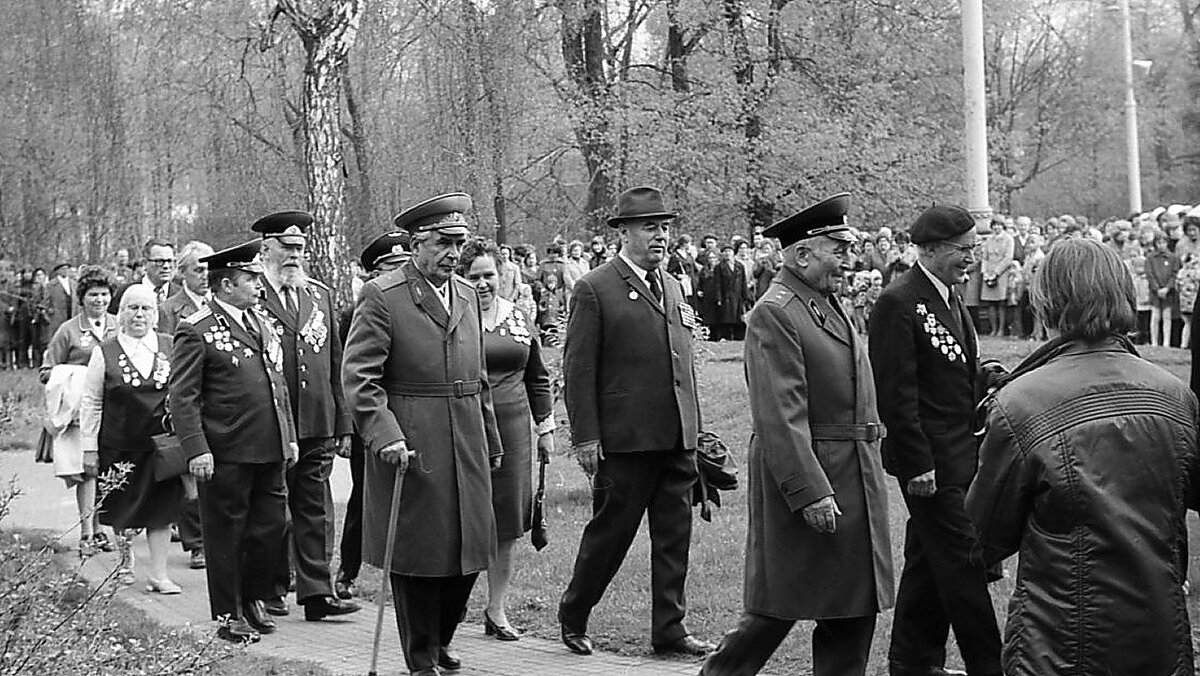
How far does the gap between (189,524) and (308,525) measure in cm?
213

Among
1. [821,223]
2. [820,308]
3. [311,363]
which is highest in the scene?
[821,223]

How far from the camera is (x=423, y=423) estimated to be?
7895 mm

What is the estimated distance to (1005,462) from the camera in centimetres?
491

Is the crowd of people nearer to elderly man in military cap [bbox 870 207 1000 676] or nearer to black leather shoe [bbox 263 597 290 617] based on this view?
elderly man in military cap [bbox 870 207 1000 676]

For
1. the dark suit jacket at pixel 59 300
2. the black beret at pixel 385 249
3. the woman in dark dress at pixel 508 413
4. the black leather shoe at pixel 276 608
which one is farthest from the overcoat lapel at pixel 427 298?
the dark suit jacket at pixel 59 300

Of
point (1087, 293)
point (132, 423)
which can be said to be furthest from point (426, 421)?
point (132, 423)

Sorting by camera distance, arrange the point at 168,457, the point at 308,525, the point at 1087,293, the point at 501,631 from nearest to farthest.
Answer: the point at 1087,293, the point at 501,631, the point at 308,525, the point at 168,457

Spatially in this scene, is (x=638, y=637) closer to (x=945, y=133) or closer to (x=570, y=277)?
(x=570, y=277)

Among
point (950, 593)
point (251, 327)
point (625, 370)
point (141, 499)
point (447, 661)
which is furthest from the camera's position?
point (141, 499)

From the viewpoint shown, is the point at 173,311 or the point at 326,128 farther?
the point at 326,128

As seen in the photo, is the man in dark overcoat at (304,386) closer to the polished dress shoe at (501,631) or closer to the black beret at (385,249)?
the black beret at (385,249)

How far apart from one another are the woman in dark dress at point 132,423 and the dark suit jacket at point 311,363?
153cm

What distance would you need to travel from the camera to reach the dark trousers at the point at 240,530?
30.4 ft

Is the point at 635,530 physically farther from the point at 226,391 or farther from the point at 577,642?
the point at 226,391
